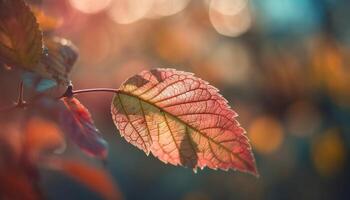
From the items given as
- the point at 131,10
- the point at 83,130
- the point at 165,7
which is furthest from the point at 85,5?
the point at 165,7

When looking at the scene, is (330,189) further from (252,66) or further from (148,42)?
(148,42)

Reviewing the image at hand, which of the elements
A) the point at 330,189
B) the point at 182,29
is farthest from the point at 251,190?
the point at 182,29

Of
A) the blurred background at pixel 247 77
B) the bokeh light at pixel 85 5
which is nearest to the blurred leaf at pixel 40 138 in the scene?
the bokeh light at pixel 85 5

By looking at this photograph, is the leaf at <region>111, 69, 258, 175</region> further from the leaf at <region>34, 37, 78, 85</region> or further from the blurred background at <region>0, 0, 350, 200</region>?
the blurred background at <region>0, 0, 350, 200</region>

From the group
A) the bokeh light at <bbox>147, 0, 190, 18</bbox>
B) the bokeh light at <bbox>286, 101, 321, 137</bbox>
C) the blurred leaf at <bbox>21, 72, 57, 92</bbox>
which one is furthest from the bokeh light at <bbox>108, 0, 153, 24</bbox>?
the blurred leaf at <bbox>21, 72, 57, 92</bbox>

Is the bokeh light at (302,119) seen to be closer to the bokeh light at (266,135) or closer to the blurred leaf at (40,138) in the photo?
the bokeh light at (266,135)

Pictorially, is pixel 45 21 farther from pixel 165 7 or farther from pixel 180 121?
pixel 165 7

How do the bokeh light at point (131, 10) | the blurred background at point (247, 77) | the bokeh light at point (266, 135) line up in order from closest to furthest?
the blurred background at point (247, 77) < the bokeh light at point (266, 135) < the bokeh light at point (131, 10)
